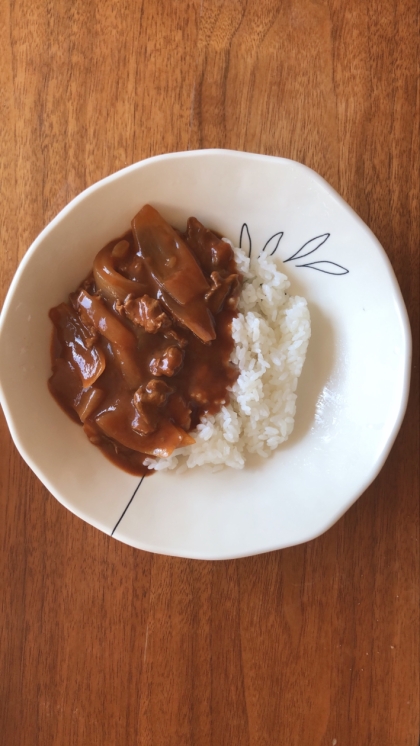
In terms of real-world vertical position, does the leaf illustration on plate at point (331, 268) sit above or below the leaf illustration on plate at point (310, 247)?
below

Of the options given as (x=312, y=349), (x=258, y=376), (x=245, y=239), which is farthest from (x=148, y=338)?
(x=312, y=349)

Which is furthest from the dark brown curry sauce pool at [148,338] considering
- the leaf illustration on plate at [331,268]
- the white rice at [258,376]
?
the leaf illustration on plate at [331,268]

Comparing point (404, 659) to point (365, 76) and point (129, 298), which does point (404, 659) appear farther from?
point (365, 76)

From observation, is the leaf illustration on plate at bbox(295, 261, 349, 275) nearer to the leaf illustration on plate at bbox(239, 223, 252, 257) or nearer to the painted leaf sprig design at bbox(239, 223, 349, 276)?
the painted leaf sprig design at bbox(239, 223, 349, 276)

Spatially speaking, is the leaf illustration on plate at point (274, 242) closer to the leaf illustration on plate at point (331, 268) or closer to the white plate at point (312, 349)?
the white plate at point (312, 349)

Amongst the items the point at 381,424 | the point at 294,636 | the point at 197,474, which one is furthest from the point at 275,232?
the point at 294,636

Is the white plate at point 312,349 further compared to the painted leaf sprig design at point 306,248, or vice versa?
the painted leaf sprig design at point 306,248
